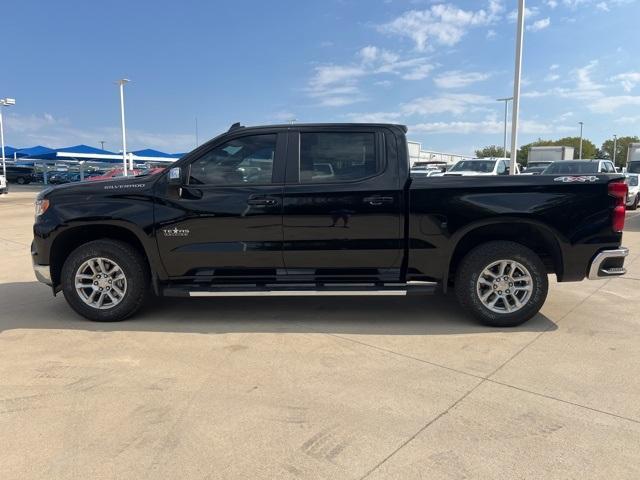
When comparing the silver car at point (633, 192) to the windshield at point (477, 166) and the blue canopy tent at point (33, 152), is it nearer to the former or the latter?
the windshield at point (477, 166)

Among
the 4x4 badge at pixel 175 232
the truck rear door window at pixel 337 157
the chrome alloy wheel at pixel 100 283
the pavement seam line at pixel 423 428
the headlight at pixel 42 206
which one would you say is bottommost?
the pavement seam line at pixel 423 428

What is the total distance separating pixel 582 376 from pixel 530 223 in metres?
1.49

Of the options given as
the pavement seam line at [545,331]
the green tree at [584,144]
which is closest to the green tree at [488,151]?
the green tree at [584,144]

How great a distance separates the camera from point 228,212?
15.5 ft

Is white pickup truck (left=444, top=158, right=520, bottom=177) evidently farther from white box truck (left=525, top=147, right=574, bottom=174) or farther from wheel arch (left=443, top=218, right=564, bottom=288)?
wheel arch (left=443, top=218, right=564, bottom=288)

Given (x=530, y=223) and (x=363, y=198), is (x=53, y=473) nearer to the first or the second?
(x=363, y=198)

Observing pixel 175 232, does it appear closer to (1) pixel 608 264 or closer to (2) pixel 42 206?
(2) pixel 42 206

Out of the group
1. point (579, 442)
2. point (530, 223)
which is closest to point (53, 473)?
point (579, 442)

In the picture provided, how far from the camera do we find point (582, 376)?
373cm

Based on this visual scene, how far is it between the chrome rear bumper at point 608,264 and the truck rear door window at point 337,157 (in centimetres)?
221

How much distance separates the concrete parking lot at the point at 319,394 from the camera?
8.79 feet

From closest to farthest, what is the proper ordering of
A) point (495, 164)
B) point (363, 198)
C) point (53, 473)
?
point (53, 473) → point (363, 198) → point (495, 164)

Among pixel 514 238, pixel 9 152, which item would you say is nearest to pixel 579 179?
pixel 514 238

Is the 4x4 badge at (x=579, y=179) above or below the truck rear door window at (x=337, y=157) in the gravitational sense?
below
